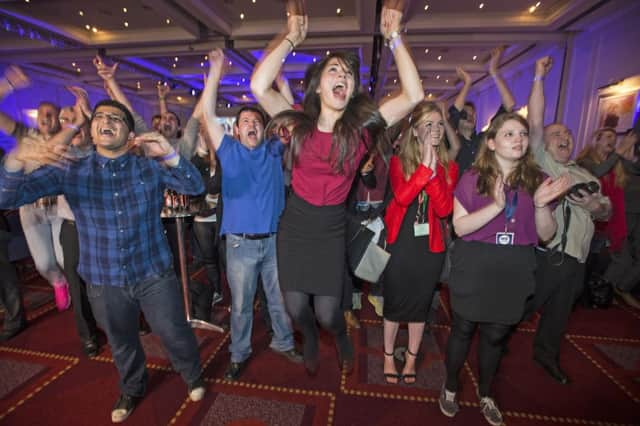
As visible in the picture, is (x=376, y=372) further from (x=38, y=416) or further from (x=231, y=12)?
(x=231, y=12)

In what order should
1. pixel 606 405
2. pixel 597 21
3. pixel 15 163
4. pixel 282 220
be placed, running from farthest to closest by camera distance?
pixel 597 21, pixel 606 405, pixel 282 220, pixel 15 163

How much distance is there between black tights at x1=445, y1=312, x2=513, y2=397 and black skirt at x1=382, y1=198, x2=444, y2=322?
9.8 inches

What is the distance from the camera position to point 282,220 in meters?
1.78

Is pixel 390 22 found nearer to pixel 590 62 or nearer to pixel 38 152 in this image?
pixel 38 152

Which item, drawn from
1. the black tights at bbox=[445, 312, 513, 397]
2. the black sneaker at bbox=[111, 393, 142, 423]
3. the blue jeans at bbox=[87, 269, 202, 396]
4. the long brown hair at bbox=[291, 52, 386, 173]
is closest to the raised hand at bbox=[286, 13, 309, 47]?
the long brown hair at bbox=[291, 52, 386, 173]

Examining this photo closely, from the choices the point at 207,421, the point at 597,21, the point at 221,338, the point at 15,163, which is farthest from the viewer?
the point at 597,21

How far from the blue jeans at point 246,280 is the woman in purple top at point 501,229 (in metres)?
1.30

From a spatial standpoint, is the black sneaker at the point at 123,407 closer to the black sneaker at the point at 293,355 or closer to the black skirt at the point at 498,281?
the black sneaker at the point at 293,355

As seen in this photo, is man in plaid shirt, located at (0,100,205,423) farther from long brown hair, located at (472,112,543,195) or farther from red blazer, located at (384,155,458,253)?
long brown hair, located at (472,112,543,195)

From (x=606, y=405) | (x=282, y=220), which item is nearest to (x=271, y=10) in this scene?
(x=282, y=220)

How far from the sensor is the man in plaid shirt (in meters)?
1.75

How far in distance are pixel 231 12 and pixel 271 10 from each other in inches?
35.5

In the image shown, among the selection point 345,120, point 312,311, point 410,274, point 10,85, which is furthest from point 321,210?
point 10,85

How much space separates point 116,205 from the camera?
5.89ft
